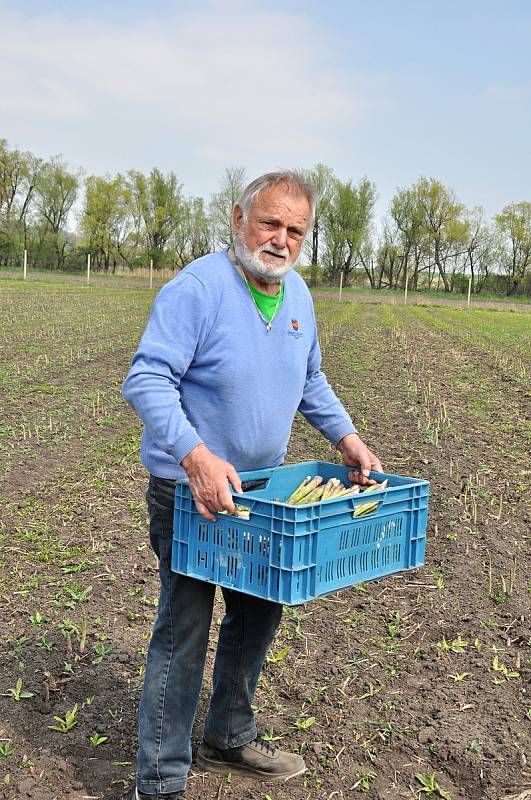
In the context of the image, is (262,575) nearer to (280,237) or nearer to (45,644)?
(280,237)

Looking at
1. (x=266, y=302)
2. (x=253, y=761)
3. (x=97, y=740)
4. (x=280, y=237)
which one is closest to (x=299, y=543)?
(x=266, y=302)

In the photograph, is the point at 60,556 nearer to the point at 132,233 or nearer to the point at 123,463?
the point at 123,463

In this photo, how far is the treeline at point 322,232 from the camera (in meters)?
70.3

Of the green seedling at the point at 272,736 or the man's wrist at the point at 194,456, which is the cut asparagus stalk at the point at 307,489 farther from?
the green seedling at the point at 272,736

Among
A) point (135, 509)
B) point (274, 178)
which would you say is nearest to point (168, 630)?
point (274, 178)

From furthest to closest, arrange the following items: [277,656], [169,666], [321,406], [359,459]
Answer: [277,656] < [321,406] < [359,459] < [169,666]

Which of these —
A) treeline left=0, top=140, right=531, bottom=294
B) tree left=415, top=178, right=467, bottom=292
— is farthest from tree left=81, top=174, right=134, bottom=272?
tree left=415, top=178, right=467, bottom=292

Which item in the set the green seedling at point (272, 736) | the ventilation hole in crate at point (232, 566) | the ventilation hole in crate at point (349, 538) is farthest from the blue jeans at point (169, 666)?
the green seedling at point (272, 736)

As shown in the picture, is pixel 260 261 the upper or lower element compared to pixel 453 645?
upper

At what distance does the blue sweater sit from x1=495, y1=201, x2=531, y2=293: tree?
7392 centimetres

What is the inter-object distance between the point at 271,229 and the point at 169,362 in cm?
58

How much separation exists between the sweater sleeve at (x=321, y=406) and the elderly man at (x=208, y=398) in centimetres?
29

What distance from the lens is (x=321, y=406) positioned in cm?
327

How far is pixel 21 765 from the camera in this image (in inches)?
123
